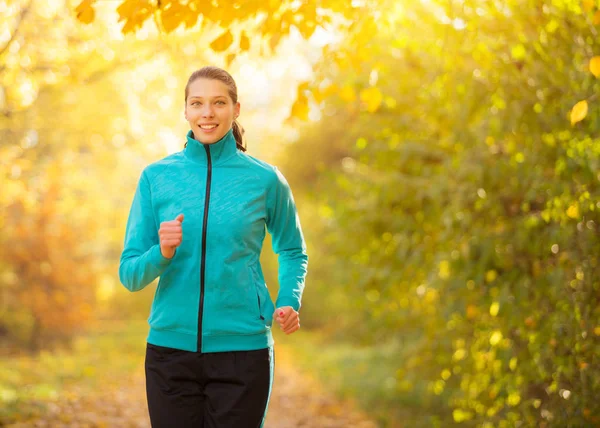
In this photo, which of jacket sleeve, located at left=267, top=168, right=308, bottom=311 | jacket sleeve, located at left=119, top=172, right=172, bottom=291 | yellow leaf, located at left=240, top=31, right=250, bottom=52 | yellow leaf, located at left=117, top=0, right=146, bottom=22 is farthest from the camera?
yellow leaf, located at left=240, top=31, right=250, bottom=52

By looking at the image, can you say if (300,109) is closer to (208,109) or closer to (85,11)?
(85,11)

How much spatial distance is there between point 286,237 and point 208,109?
0.56 metres

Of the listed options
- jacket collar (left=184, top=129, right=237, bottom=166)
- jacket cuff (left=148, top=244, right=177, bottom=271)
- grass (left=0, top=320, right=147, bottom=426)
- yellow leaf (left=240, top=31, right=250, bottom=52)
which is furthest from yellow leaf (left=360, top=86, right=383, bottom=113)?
grass (left=0, top=320, right=147, bottom=426)

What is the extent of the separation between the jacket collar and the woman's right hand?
35cm

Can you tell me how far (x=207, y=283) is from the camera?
2.43 metres

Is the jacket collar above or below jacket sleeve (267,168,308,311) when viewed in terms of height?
above

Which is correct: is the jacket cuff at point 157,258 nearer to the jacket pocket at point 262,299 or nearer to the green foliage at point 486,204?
the jacket pocket at point 262,299

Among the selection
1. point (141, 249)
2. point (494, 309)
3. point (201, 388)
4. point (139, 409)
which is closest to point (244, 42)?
point (141, 249)

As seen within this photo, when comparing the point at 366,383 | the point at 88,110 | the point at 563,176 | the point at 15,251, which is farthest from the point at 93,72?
the point at 563,176

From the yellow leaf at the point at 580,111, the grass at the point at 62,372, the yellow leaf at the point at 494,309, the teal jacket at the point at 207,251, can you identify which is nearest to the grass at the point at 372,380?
the yellow leaf at the point at 494,309

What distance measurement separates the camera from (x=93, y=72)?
25.5 ft

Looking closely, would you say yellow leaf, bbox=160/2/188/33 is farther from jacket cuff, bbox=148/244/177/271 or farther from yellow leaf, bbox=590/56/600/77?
yellow leaf, bbox=590/56/600/77

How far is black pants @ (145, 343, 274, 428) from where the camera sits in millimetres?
2426

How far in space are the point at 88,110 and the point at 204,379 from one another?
6612 mm
